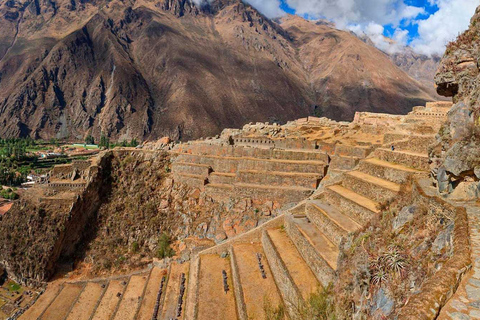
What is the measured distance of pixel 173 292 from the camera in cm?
1673

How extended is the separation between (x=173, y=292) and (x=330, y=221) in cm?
1045

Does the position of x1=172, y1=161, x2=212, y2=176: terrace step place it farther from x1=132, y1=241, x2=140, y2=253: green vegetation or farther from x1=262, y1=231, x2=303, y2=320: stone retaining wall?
x1=262, y1=231, x2=303, y2=320: stone retaining wall

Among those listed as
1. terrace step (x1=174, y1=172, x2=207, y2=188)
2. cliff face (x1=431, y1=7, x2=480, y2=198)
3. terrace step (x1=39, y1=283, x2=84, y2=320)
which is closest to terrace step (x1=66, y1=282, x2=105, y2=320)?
terrace step (x1=39, y1=283, x2=84, y2=320)

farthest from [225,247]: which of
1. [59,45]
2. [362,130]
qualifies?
[59,45]

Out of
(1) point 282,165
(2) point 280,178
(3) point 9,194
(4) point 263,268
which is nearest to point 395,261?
(4) point 263,268

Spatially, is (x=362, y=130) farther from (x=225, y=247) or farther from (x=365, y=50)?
(x=365, y=50)

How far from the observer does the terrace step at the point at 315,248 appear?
10367mm

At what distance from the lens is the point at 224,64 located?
121m

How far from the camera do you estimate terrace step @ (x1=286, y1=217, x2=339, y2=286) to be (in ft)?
34.0

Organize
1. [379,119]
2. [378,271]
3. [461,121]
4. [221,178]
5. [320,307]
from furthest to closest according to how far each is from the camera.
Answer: [379,119], [221,178], [320,307], [461,121], [378,271]

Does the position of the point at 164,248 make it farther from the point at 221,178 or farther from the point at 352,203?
the point at 352,203

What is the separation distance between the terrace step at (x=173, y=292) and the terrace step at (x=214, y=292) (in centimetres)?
170

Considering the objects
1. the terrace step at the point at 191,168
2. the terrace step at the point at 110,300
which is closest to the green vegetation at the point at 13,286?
the terrace step at the point at 110,300

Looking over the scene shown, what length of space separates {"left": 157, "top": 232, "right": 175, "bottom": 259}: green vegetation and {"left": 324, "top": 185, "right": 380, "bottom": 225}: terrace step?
11862 millimetres
